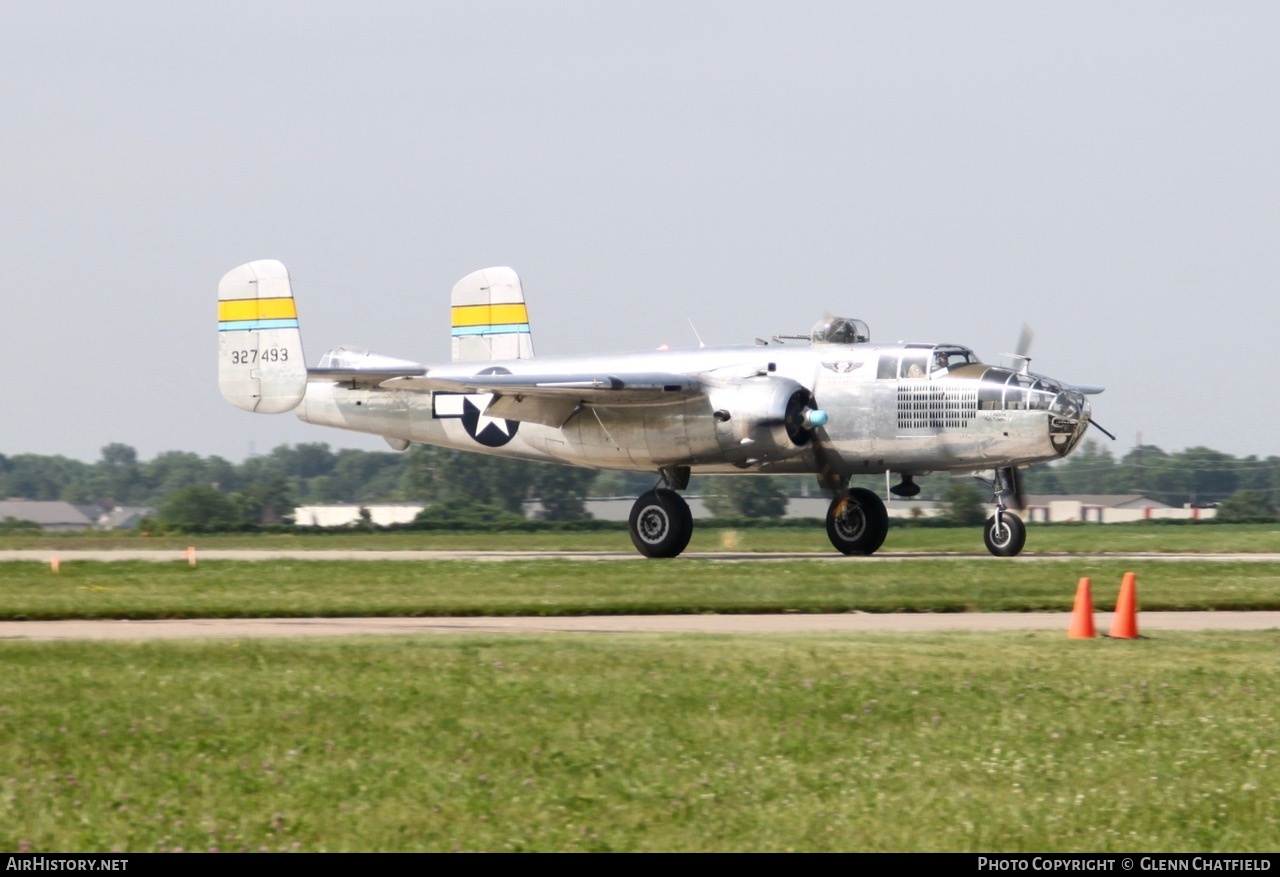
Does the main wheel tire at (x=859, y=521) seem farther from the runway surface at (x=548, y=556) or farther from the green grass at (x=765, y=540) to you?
the green grass at (x=765, y=540)

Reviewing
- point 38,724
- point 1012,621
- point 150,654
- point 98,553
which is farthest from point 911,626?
point 98,553

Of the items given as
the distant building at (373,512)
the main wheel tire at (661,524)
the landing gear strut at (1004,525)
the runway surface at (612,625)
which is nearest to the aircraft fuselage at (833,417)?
the main wheel tire at (661,524)

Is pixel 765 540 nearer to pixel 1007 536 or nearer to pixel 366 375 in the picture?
pixel 1007 536

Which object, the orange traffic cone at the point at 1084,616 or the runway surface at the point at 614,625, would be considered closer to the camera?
the orange traffic cone at the point at 1084,616

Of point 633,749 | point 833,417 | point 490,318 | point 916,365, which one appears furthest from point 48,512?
point 633,749

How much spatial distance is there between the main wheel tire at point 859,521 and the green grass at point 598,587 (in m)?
3.44

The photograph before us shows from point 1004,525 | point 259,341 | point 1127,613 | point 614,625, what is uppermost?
point 259,341

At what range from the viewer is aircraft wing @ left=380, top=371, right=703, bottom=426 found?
99.0 feet

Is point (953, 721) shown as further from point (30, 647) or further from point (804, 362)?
point (804, 362)

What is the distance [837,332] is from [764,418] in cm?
299

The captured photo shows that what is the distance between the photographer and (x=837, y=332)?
31.9 meters

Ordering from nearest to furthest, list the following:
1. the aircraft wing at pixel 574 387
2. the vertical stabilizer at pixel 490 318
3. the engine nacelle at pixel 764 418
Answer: the engine nacelle at pixel 764 418, the aircraft wing at pixel 574 387, the vertical stabilizer at pixel 490 318

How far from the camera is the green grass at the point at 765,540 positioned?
1465 inches

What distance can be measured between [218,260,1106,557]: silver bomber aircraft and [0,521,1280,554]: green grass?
3.74m
